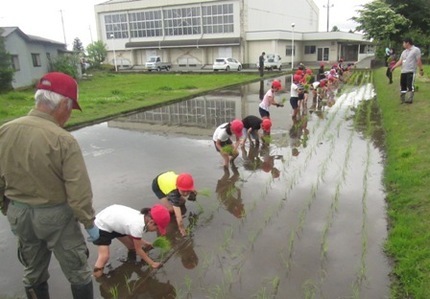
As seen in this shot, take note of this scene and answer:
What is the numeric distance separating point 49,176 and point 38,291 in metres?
1.20

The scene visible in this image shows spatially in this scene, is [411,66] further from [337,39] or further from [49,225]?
[337,39]

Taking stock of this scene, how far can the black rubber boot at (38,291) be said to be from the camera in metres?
2.88

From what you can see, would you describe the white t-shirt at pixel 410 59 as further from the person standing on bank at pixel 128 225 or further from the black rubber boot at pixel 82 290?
the black rubber boot at pixel 82 290

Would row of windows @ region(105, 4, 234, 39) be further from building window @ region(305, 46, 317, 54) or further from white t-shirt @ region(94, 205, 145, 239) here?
white t-shirt @ region(94, 205, 145, 239)

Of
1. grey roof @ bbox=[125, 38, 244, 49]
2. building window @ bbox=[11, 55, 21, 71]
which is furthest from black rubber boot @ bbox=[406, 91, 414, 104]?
grey roof @ bbox=[125, 38, 244, 49]

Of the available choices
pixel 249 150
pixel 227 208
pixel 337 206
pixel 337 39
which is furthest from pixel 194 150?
pixel 337 39

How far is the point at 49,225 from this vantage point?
2471 mm

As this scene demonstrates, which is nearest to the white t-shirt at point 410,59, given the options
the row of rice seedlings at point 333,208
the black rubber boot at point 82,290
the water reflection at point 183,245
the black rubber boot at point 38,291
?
the row of rice seedlings at point 333,208

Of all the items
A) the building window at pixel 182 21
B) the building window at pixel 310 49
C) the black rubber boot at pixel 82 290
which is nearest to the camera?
the black rubber boot at pixel 82 290

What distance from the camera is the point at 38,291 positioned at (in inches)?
116

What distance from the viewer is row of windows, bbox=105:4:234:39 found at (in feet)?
132

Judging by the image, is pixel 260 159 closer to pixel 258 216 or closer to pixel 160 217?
pixel 258 216

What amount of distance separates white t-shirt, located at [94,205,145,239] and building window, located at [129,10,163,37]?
43.8 meters

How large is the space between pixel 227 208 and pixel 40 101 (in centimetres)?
328
